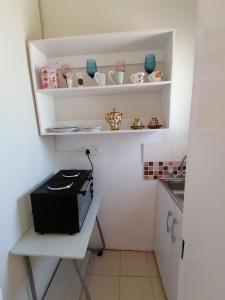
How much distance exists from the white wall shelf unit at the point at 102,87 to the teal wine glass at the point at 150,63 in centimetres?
10

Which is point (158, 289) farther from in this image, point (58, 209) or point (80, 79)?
point (80, 79)

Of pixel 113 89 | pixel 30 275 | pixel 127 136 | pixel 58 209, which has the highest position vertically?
pixel 113 89

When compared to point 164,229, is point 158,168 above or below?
above

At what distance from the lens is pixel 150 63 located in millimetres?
1398

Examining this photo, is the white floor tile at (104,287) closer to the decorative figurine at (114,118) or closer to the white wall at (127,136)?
the white wall at (127,136)

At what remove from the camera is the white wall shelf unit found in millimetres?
1338

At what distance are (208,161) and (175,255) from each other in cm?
92

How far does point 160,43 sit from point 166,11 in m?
0.31

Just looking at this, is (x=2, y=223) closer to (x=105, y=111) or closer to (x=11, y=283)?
(x=11, y=283)

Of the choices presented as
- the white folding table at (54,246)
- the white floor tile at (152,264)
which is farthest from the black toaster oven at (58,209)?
the white floor tile at (152,264)

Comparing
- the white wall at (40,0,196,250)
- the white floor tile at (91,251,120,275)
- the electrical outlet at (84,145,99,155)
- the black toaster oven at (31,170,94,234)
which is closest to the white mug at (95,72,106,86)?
the white wall at (40,0,196,250)

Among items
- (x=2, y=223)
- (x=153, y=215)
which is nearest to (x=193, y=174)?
(x=2, y=223)

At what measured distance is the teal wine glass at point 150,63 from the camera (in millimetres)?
1389

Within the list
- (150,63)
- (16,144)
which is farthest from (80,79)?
A: (16,144)
